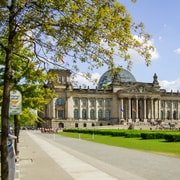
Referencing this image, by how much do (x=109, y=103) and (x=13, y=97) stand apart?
150 m

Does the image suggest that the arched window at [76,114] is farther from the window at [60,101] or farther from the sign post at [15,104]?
the sign post at [15,104]

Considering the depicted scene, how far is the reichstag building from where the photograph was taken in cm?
15162

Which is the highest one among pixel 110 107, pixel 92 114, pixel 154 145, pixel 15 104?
pixel 15 104

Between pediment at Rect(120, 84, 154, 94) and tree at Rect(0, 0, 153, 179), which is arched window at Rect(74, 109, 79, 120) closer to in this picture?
pediment at Rect(120, 84, 154, 94)

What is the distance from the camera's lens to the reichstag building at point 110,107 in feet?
497

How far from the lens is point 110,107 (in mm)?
161375

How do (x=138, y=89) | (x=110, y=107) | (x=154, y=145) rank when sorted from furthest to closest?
1. (x=138, y=89)
2. (x=110, y=107)
3. (x=154, y=145)

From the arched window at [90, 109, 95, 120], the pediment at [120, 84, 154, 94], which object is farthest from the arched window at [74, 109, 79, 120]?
the pediment at [120, 84, 154, 94]

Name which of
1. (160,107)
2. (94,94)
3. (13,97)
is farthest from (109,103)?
(13,97)

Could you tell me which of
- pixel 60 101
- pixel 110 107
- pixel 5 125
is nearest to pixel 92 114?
pixel 110 107

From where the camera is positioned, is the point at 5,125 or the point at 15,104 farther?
the point at 15,104

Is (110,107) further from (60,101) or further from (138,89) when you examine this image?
(60,101)

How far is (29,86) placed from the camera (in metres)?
25.2

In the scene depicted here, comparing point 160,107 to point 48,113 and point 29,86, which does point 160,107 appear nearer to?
point 48,113
